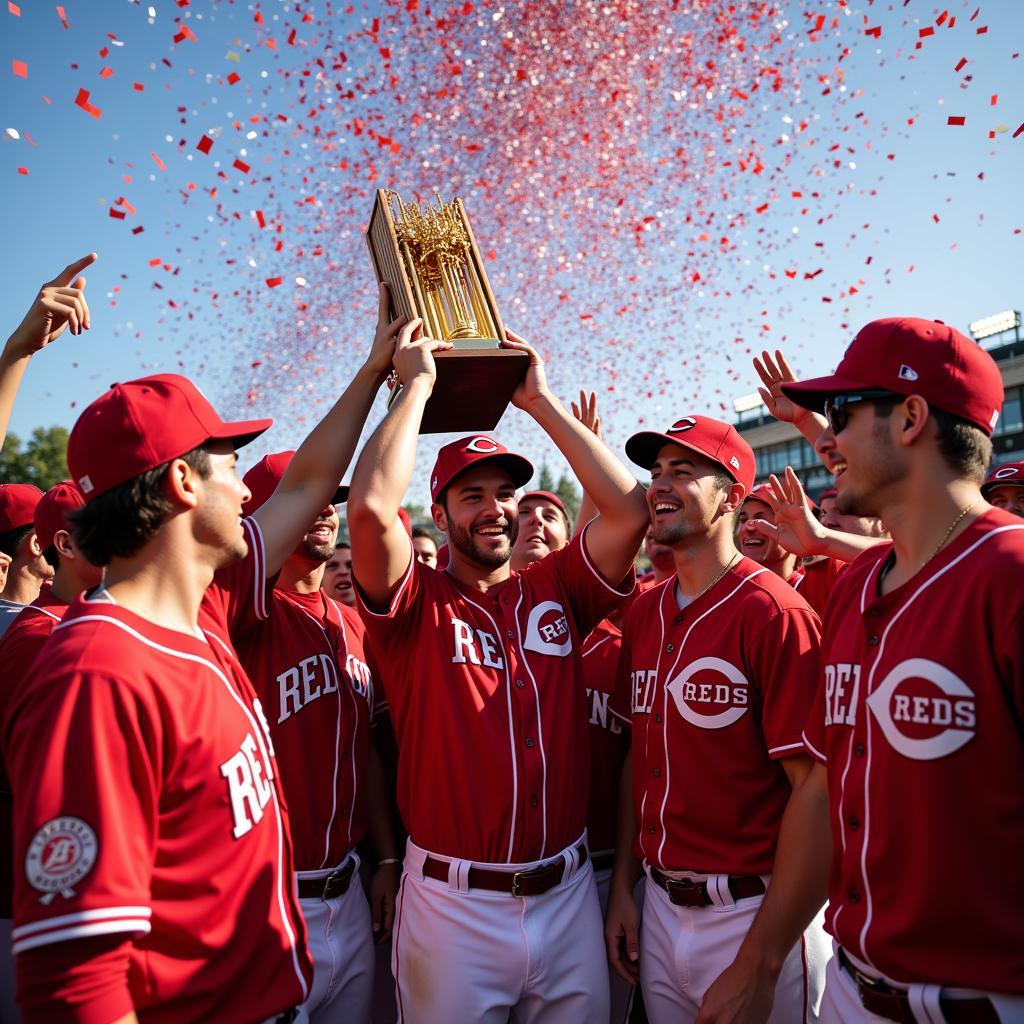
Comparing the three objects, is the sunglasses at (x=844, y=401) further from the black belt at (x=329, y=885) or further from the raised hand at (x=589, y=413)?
the black belt at (x=329, y=885)

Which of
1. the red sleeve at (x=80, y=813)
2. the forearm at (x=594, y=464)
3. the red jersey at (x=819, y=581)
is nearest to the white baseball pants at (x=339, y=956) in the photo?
the red sleeve at (x=80, y=813)

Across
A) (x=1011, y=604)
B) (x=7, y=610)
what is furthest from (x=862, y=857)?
(x=7, y=610)

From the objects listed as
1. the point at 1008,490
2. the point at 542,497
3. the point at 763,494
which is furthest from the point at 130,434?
the point at 1008,490

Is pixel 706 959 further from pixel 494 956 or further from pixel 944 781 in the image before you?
pixel 944 781

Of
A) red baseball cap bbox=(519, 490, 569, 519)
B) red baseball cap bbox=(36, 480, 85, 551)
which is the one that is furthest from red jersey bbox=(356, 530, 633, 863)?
red baseball cap bbox=(519, 490, 569, 519)

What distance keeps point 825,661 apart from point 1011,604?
2.56 ft

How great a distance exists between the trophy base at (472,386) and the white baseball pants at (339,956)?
6.87 feet

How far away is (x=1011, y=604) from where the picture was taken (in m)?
2.03

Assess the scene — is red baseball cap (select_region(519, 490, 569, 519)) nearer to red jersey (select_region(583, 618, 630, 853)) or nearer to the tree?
red jersey (select_region(583, 618, 630, 853))

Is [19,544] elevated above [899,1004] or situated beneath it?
elevated above

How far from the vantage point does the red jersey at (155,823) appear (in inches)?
65.7

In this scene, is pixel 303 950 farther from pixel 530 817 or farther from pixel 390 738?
pixel 390 738

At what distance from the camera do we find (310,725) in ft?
11.2

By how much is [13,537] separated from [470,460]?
2.75 meters
